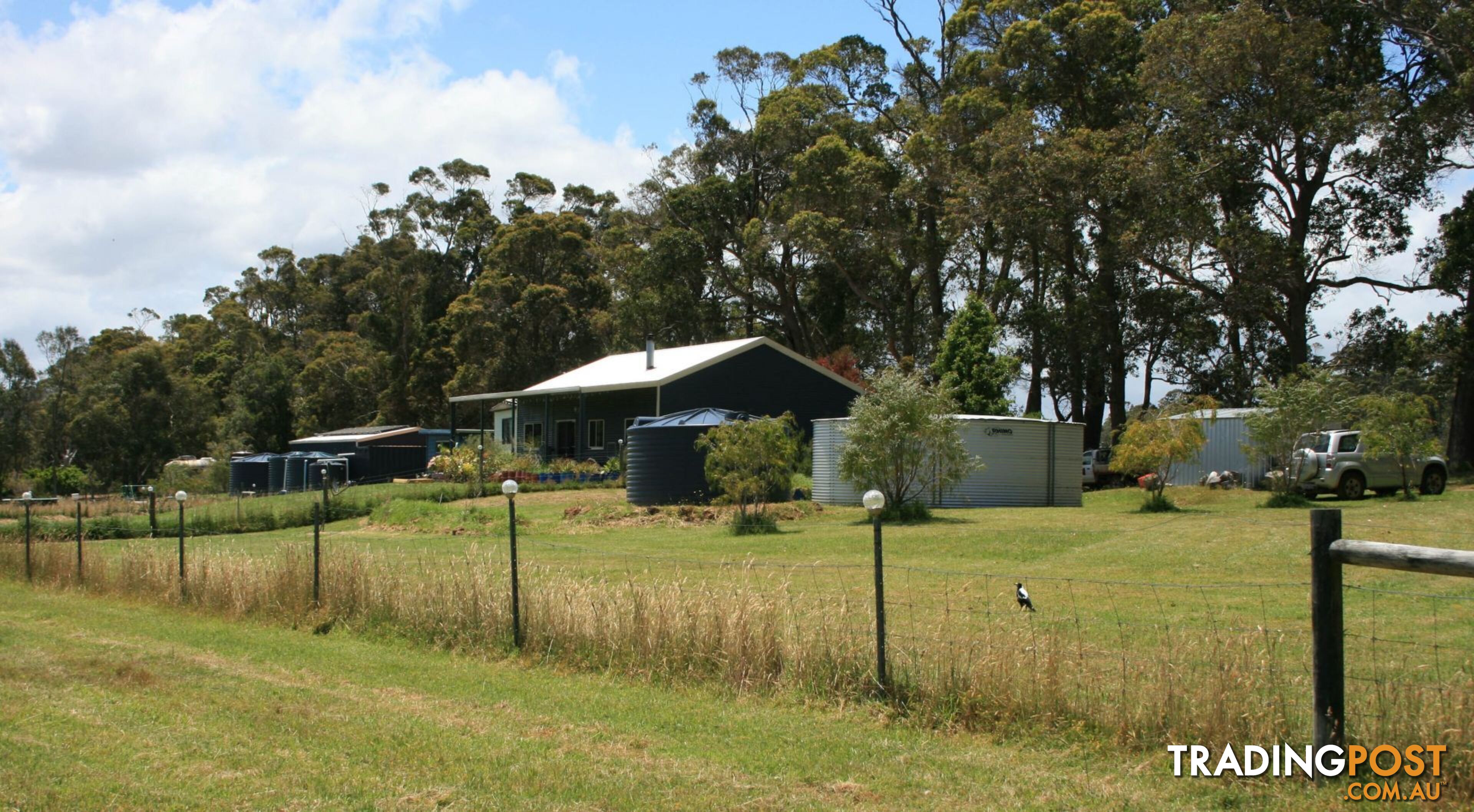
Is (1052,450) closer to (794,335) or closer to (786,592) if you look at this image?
(786,592)

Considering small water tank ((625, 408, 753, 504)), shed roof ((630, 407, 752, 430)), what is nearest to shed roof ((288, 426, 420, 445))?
shed roof ((630, 407, 752, 430))

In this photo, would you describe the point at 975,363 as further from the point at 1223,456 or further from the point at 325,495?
the point at 325,495

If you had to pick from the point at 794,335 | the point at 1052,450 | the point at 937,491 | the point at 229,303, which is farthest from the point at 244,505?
the point at 229,303

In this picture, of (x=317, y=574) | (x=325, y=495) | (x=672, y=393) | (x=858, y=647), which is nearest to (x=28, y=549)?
(x=317, y=574)

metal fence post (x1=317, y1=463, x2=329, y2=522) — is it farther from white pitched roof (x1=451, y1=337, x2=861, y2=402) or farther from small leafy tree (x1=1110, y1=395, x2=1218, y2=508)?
small leafy tree (x1=1110, y1=395, x2=1218, y2=508)

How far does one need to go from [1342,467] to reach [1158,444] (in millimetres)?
5474

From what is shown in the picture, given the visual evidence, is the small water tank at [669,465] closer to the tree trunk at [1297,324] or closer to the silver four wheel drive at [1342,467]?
the silver four wheel drive at [1342,467]

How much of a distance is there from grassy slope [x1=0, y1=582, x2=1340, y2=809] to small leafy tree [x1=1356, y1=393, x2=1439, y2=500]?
2141cm

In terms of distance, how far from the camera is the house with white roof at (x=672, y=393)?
38.6 metres

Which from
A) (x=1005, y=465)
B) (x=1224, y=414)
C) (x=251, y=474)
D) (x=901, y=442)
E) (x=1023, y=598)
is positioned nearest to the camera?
(x=1023, y=598)

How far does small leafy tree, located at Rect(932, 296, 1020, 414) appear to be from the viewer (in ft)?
127

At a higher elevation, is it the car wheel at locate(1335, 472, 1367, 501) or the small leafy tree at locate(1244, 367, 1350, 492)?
the small leafy tree at locate(1244, 367, 1350, 492)

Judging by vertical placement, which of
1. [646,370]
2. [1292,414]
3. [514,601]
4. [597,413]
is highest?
[646,370]

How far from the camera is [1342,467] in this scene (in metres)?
25.5
